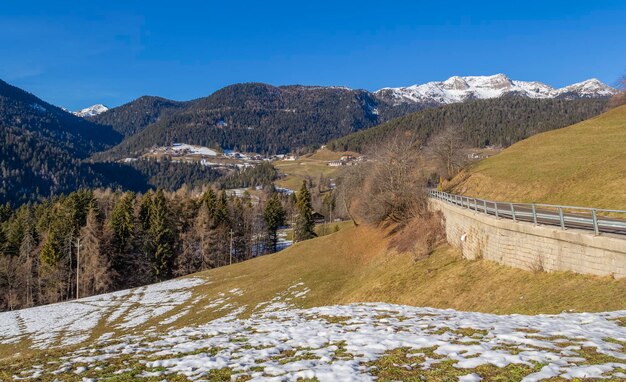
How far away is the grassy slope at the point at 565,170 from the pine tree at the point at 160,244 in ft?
196

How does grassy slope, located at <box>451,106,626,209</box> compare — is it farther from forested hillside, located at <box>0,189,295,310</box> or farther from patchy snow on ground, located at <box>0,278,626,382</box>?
forested hillside, located at <box>0,189,295,310</box>

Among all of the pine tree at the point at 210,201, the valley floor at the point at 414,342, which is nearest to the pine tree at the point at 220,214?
the pine tree at the point at 210,201

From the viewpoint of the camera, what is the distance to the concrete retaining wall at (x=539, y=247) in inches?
568

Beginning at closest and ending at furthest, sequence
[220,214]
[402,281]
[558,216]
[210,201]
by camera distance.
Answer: [558,216]
[402,281]
[220,214]
[210,201]

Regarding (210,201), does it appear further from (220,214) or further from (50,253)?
(50,253)

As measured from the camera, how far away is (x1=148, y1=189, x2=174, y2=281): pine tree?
3108 inches

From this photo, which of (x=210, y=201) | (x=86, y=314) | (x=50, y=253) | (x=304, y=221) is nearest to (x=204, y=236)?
(x=210, y=201)

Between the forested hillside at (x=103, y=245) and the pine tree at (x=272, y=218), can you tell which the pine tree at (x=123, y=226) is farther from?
the pine tree at (x=272, y=218)

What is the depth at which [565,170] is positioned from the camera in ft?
137

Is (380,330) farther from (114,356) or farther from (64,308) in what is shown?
(64,308)

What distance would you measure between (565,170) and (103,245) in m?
79.6

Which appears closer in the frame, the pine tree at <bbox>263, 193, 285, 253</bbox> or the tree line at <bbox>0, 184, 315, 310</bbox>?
the tree line at <bbox>0, 184, 315, 310</bbox>

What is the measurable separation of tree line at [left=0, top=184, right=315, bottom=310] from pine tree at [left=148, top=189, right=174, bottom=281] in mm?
199

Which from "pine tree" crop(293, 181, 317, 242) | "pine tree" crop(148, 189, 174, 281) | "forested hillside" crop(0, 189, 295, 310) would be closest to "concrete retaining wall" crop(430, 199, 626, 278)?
"forested hillside" crop(0, 189, 295, 310)
